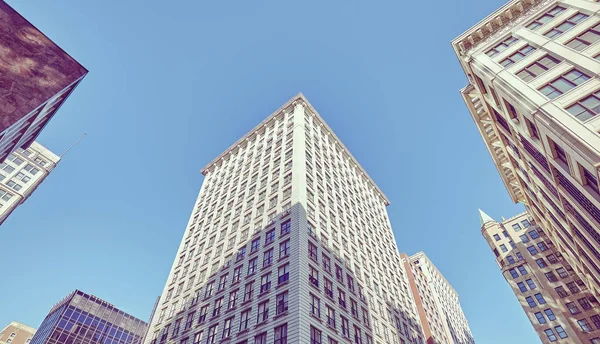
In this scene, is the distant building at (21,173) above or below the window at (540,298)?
above

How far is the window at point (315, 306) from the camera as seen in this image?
90.3 feet

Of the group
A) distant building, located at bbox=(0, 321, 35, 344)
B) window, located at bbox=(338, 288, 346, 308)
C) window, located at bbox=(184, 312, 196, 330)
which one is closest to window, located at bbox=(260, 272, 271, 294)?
window, located at bbox=(338, 288, 346, 308)

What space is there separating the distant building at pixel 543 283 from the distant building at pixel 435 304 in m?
18.6

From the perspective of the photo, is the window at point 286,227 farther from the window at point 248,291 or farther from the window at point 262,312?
the window at point 262,312

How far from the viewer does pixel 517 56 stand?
96.2 feet

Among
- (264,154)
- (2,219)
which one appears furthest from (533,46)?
(2,219)

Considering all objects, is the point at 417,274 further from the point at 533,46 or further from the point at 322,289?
the point at 533,46

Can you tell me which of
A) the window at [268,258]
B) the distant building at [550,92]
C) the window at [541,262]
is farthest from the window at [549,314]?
the window at [268,258]

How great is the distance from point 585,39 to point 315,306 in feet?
107

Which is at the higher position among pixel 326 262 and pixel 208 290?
pixel 326 262

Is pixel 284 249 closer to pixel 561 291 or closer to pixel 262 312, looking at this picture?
pixel 262 312

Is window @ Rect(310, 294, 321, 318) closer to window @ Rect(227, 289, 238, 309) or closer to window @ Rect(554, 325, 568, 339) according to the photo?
window @ Rect(227, 289, 238, 309)

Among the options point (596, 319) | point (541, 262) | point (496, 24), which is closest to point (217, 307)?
point (496, 24)

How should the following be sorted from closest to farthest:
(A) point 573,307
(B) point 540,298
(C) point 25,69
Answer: (C) point 25,69 → (A) point 573,307 → (B) point 540,298
